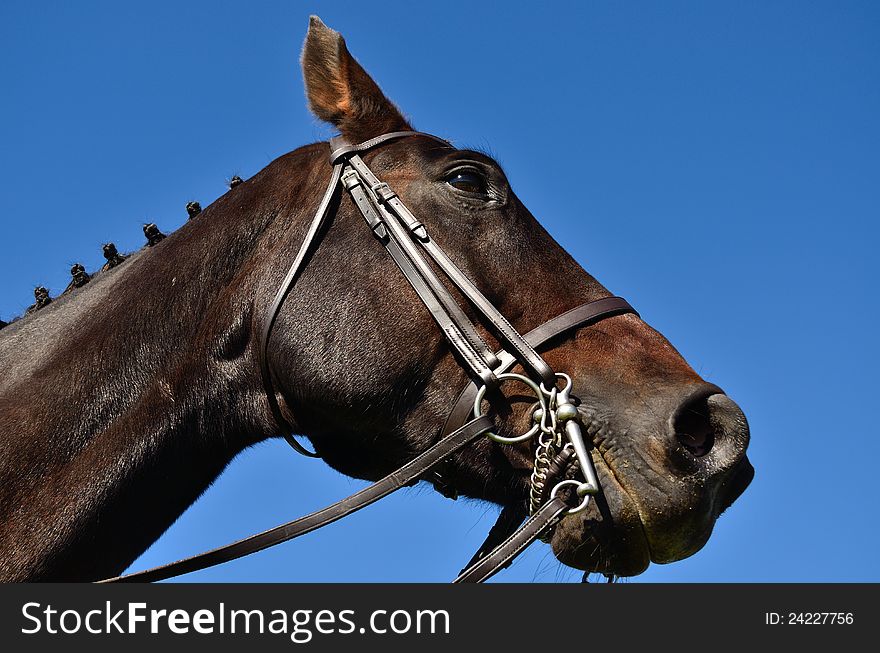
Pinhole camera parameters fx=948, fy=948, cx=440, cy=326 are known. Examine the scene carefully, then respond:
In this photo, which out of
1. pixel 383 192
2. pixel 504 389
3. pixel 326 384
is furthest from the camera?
pixel 383 192

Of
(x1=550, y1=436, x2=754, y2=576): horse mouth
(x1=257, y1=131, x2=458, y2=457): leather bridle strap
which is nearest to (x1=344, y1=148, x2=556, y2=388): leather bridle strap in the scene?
(x1=257, y1=131, x2=458, y2=457): leather bridle strap

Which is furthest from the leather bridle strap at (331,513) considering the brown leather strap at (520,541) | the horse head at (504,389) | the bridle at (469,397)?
the brown leather strap at (520,541)

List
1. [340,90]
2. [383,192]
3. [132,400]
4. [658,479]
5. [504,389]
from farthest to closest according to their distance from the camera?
1. [340,90]
2. [383,192]
3. [132,400]
4. [504,389]
5. [658,479]

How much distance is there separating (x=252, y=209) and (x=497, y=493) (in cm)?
200

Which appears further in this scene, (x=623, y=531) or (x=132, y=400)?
(x=132, y=400)

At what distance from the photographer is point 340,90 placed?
17.4ft

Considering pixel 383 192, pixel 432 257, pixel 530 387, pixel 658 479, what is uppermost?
pixel 383 192

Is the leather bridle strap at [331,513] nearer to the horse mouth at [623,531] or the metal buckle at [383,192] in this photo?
the horse mouth at [623,531]

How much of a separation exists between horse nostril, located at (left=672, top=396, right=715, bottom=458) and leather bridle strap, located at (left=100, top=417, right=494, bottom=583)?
2.61 ft

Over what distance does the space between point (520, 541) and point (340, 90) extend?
2784 mm

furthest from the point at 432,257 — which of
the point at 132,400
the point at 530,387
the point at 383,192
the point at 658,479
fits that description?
the point at 132,400

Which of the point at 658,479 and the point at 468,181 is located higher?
the point at 468,181

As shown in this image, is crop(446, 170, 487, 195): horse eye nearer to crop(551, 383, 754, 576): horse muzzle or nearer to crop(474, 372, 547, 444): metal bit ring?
crop(474, 372, 547, 444): metal bit ring

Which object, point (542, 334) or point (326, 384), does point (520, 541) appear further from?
point (326, 384)
